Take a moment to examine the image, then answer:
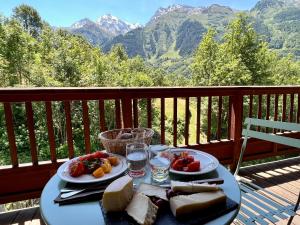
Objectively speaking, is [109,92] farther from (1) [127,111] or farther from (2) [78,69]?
(2) [78,69]

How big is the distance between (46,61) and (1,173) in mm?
20208

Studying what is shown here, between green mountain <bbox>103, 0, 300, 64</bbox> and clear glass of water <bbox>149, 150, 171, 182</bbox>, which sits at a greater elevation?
green mountain <bbox>103, 0, 300, 64</bbox>

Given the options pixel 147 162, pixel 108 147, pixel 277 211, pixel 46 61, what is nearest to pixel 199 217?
pixel 147 162

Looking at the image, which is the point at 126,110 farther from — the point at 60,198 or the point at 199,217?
the point at 199,217

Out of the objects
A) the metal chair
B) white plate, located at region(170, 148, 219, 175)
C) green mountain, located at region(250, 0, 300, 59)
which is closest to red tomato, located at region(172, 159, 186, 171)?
white plate, located at region(170, 148, 219, 175)

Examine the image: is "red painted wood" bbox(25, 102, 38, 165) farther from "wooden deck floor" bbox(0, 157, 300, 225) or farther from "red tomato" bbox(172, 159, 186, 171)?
"red tomato" bbox(172, 159, 186, 171)

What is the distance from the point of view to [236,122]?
3230mm

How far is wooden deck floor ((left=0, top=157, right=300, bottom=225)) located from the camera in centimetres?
222

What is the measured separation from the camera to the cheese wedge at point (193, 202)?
33.7 inches

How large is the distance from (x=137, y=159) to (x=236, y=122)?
2.39 m

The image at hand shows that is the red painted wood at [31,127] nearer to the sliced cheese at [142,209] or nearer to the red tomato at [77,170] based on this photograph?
the red tomato at [77,170]

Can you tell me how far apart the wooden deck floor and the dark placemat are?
161 cm

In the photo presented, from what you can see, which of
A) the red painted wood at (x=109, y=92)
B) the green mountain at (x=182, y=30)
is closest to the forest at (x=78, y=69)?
A: the red painted wood at (x=109, y=92)

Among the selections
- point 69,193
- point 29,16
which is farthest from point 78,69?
point 29,16
